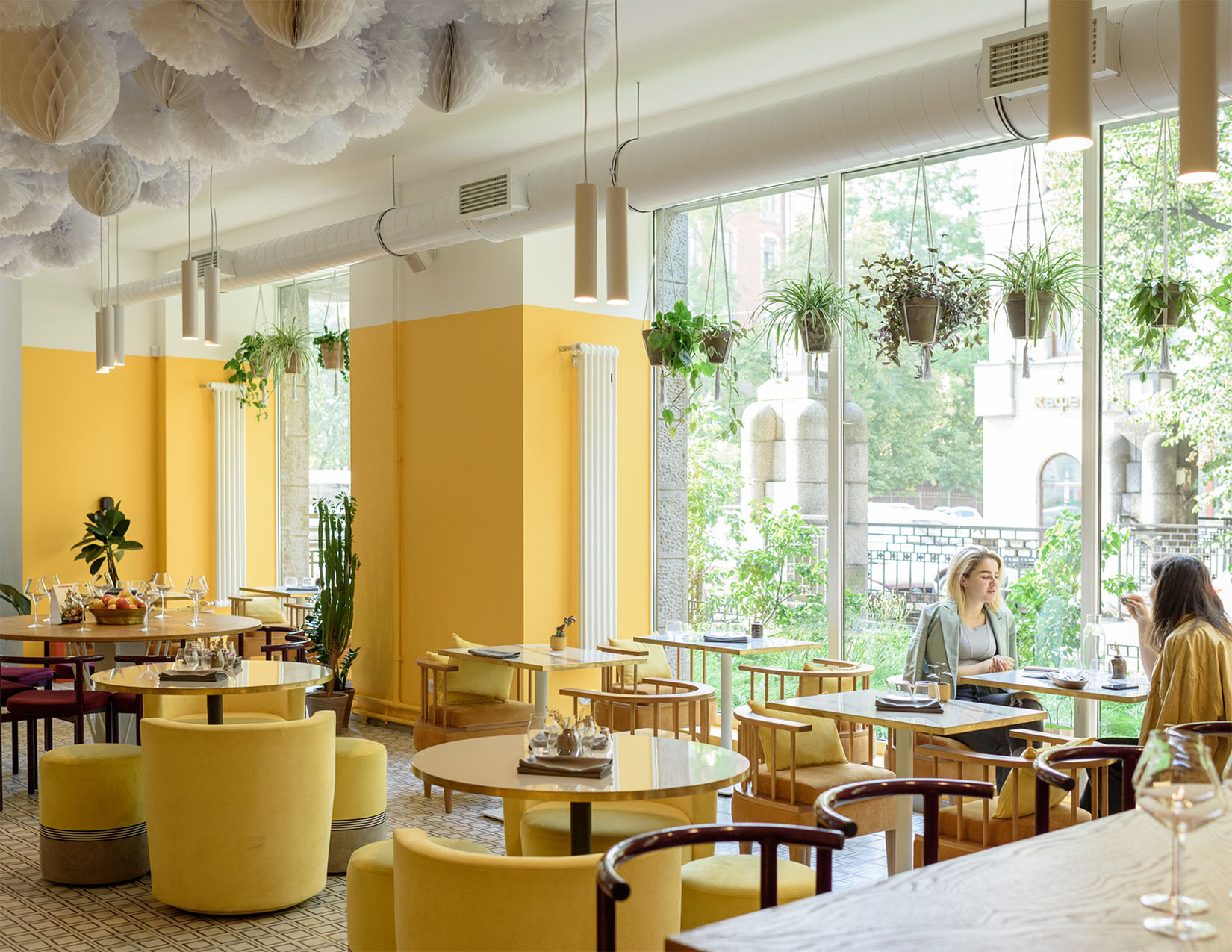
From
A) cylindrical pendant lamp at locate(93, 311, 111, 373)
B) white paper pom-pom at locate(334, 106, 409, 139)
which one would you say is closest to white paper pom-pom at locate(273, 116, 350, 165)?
white paper pom-pom at locate(334, 106, 409, 139)

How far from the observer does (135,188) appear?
213 inches

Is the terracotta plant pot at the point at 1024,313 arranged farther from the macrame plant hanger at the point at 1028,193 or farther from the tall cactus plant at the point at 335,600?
the tall cactus plant at the point at 335,600

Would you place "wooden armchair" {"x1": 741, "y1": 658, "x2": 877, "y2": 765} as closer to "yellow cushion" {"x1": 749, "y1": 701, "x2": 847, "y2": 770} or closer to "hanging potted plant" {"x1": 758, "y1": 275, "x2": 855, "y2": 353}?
"yellow cushion" {"x1": 749, "y1": 701, "x2": 847, "y2": 770}

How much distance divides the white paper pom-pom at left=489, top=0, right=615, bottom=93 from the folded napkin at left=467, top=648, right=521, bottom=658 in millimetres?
3582

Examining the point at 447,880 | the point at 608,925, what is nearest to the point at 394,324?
the point at 447,880

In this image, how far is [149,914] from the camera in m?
4.95

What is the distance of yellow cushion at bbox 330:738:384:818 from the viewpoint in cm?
545

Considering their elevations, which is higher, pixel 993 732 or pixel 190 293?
pixel 190 293

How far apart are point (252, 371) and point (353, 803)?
6.95 meters

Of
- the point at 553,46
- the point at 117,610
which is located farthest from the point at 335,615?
the point at 553,46

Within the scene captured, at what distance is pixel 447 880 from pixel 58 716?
4.72 m

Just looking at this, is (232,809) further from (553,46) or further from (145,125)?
(553,46)

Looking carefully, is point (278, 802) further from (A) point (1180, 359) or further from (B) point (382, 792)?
(A) point (1180, 359)

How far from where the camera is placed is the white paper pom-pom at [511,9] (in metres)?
3.79
